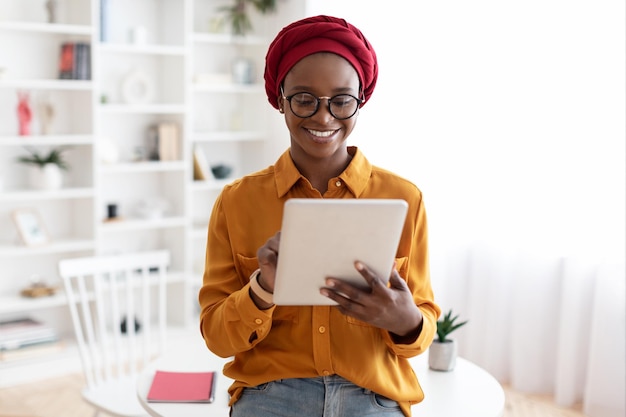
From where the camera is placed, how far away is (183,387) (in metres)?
1.93

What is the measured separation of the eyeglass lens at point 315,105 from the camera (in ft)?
4.82

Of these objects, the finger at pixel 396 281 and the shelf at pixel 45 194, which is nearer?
the finger at pixel 396 281

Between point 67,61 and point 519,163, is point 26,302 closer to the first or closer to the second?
point 67,61

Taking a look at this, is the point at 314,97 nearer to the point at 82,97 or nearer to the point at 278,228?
the point at 278,228

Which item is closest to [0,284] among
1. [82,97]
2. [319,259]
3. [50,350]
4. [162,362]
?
[50,350]

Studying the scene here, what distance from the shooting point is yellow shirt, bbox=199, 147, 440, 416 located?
4.88 feet

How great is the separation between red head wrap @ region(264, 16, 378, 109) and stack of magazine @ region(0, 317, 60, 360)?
2876 mm

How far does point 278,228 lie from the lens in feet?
5.10

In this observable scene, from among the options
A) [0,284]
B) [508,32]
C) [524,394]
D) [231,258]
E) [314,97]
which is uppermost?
[508,32]

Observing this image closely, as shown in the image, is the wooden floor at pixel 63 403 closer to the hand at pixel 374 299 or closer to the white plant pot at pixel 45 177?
the white plant pot at pixel 45 177

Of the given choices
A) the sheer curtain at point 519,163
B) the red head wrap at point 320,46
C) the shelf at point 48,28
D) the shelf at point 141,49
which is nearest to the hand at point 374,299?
the red head wrap at point 320,46

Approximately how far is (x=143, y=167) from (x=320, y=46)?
2.98 metres

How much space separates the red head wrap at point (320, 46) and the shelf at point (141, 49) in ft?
9.17

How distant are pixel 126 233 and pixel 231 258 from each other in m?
3.14
